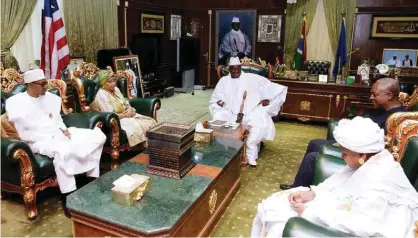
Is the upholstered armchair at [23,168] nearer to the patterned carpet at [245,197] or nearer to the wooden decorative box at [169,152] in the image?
the patterned carpet at [245,197]

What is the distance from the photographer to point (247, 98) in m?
4.01

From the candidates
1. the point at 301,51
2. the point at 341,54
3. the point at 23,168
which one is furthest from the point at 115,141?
the point at 341,54

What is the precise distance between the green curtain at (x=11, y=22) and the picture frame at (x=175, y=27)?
12.9 ft

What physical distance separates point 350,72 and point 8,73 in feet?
21.4

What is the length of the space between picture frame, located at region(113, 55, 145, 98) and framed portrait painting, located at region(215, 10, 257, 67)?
9.04 ft

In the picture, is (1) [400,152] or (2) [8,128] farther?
(2) [8,128]

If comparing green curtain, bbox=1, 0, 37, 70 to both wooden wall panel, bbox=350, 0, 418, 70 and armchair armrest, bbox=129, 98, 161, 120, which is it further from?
wooden wall panel, bbox=350, 0, 418, 70

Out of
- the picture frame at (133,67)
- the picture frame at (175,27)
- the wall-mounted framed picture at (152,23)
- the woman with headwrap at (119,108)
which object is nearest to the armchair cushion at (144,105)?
the woman with headwrap at (119,108)

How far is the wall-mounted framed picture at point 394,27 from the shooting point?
6566 millimetres

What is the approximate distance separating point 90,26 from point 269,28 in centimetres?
427

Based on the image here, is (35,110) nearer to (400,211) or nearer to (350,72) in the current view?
(400,211)

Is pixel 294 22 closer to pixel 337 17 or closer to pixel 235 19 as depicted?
pixel 337 17

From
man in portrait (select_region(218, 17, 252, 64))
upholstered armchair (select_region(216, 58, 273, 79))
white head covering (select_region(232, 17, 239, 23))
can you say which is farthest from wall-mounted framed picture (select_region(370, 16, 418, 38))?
upholstered armchair (select_region(216, 58, 273, 79))

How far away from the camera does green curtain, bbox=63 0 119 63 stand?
506cm
